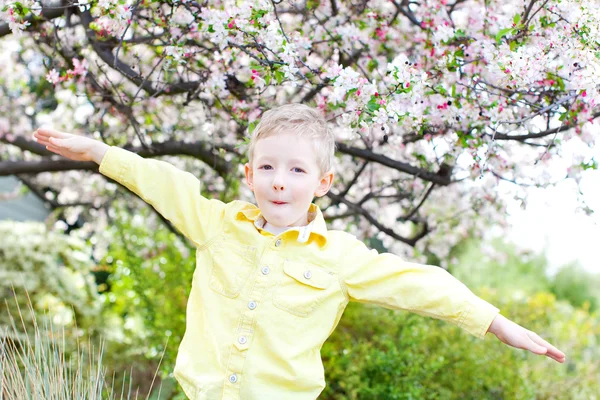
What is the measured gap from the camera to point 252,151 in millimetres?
2016

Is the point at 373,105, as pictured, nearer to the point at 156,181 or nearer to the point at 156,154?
the point at 156,181

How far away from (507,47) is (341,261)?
0.97m

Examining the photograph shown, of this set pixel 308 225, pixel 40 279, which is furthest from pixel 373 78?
pixel 40 279

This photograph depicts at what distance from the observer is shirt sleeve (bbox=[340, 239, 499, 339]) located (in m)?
1.85

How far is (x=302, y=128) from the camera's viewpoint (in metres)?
1.94

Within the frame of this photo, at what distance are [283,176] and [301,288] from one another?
0.32 meters

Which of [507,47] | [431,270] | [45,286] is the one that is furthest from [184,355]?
[45,286]

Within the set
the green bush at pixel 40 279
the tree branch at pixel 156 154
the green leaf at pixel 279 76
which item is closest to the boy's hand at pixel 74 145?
the green leaf at pixel 279 76

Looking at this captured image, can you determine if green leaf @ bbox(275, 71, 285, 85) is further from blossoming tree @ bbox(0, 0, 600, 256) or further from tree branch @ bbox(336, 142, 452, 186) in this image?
tree branch @ bbox(336, 142, 452, 186)

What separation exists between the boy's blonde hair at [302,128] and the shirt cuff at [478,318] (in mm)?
574

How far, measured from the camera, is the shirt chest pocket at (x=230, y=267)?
1955 millimetres

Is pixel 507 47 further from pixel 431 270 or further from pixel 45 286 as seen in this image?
pixel 45 286

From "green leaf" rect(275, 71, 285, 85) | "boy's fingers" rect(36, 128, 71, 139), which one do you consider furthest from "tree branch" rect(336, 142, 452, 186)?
"boy's fingers" rect(36, 128, 71, 139)

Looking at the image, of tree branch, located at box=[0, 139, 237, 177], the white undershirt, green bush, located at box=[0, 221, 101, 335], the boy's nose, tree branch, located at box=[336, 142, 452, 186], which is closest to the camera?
the boy's nose
